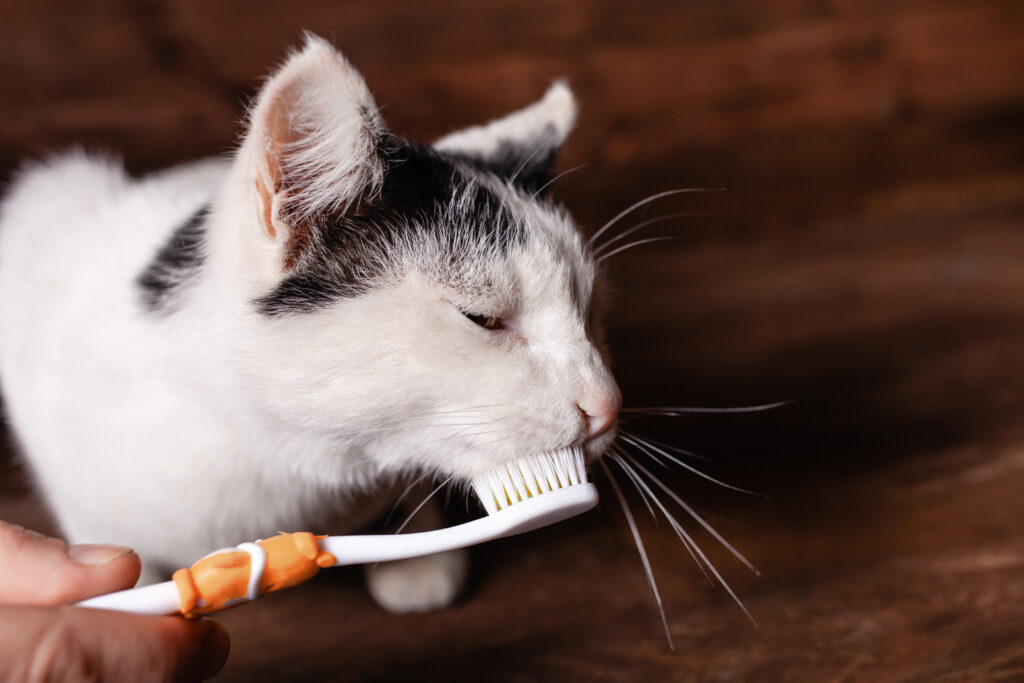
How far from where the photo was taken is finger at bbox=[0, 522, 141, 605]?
20.4 inches

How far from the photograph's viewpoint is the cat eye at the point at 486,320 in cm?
64

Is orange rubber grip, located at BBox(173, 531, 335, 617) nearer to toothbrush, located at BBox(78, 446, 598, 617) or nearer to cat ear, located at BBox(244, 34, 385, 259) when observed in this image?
toothbrush, located at BBox(78, 446, 598, 617)

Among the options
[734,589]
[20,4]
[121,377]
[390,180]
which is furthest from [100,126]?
[734,589]

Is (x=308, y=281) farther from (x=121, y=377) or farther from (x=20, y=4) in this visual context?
(x=20, y=4)

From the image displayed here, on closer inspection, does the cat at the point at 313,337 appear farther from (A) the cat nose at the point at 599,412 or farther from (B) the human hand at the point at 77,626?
(B) the human hand at the point at 77,626

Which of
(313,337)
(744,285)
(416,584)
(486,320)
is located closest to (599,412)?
(486,320)

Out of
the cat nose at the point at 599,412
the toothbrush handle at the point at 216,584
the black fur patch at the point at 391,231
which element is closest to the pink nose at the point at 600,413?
the cat nose at the point at 599,412

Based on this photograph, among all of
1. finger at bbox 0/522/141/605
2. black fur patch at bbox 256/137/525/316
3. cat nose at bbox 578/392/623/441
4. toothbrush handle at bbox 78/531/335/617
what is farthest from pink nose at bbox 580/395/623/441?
finger at bbox 0/522/141/605

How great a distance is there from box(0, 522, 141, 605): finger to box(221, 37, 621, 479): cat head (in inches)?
6.6

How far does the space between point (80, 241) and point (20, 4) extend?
60 cm

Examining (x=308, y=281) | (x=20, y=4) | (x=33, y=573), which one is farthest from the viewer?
(x=20, y=4)

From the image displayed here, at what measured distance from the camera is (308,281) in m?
0.62

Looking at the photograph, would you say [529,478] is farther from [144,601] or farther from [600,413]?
[144,601]

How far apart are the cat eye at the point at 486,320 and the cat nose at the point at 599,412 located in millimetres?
88
